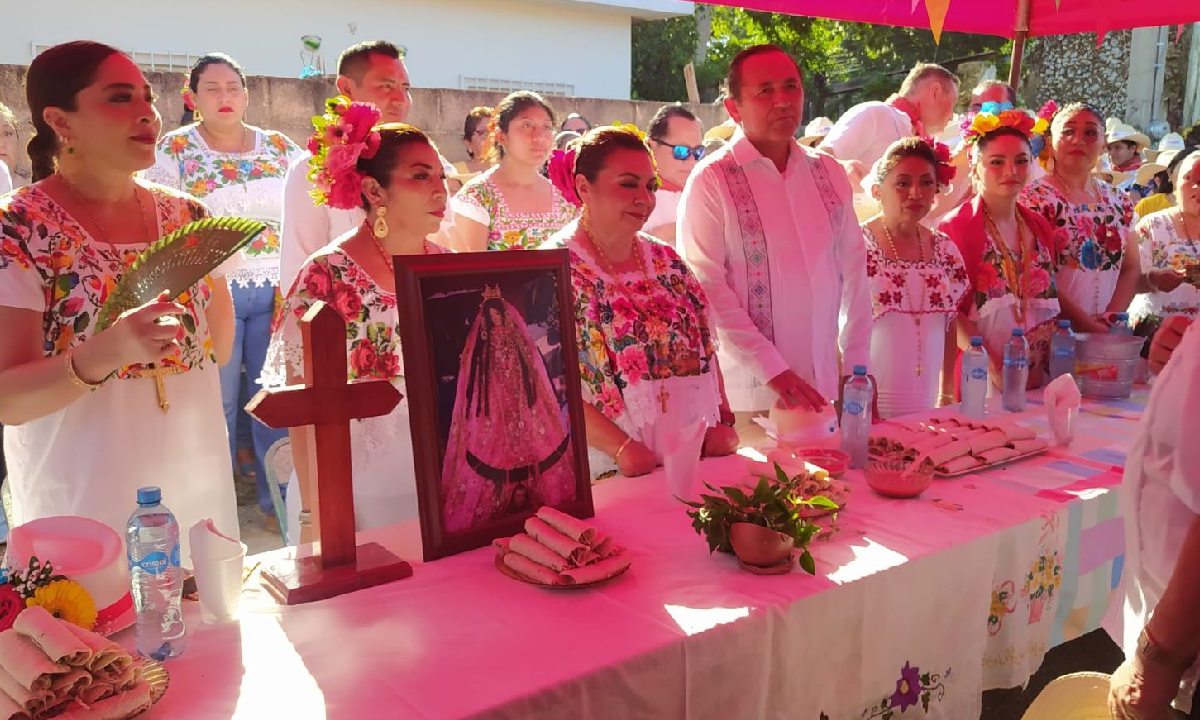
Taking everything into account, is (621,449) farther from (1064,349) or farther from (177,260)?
(1064,349)

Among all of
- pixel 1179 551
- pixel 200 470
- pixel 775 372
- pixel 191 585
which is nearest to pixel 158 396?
pixel 200 470

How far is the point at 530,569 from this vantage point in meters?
1.62

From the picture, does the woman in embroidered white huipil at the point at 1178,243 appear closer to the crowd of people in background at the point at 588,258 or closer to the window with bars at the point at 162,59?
the crowd of people in background at the point at 588,258

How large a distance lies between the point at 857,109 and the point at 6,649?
16.0ft

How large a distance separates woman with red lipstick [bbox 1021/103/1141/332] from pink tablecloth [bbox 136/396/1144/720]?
1.86 m

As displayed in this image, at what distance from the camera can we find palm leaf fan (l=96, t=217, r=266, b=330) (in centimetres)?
174

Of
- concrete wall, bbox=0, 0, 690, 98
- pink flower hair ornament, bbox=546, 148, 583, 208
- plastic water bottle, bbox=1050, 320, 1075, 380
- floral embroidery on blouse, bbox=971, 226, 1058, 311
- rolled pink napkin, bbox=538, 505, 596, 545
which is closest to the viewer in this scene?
rolled pink napkin, bbox=538, 505, 596, 545

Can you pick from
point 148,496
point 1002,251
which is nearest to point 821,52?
point 1002,251

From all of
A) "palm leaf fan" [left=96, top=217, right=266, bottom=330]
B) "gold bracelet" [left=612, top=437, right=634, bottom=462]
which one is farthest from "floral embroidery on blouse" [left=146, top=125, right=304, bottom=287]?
"gold bracelet" [left=612, top=437, right=634, bottom=462]

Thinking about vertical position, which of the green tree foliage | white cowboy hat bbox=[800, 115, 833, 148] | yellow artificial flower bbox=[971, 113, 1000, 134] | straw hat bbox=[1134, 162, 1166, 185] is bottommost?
straw hat bbox=[1134, 162, 1166, 185]

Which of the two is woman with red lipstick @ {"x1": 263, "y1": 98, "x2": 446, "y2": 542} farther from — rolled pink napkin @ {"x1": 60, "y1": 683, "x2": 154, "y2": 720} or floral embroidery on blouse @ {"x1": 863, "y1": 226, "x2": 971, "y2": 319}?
floral embroidery on blouse @ {"x1": 863, "y1": 226, "x2": 971, "y2": 319}

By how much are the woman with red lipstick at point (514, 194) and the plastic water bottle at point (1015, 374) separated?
1833mm

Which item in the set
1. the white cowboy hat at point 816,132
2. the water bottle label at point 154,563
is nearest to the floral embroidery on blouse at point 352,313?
the water bottle label at point 154,563

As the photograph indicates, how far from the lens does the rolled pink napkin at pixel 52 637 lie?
1.18 meters
